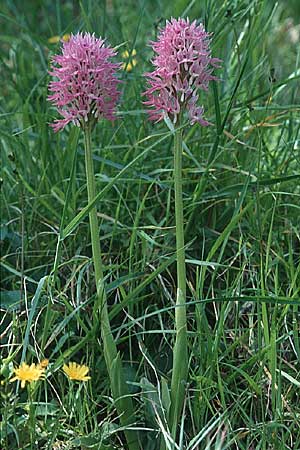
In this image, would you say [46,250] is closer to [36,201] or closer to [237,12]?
[36,201]

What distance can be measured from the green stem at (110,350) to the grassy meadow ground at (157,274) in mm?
31

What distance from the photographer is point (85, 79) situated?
4.93 feet

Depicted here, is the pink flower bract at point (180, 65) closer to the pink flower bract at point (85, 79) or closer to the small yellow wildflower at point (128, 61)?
the pink flower bract at point (85, 79)

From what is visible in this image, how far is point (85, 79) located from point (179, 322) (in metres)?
0.49

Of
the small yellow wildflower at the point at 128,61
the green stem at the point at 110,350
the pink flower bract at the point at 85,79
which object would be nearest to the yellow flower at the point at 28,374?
the green stem at the point at 110,350

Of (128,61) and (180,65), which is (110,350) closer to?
(180,65)

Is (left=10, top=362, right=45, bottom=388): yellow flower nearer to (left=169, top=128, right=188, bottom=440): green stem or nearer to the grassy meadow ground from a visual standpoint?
the grassy meadow ground

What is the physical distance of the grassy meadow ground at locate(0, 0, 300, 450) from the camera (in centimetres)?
164

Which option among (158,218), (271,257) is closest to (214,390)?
(271,257)

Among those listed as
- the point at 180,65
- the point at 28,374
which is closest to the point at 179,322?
the point at 28,374

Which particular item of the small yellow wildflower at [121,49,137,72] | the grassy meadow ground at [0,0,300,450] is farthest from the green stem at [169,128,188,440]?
the small yellow wildflower at [121,49,137,72]

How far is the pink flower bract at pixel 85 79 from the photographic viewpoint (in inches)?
59.0

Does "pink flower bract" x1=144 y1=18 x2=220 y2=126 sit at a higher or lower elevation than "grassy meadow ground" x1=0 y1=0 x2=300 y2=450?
higher

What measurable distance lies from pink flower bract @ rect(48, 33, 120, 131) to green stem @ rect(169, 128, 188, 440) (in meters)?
0.16
